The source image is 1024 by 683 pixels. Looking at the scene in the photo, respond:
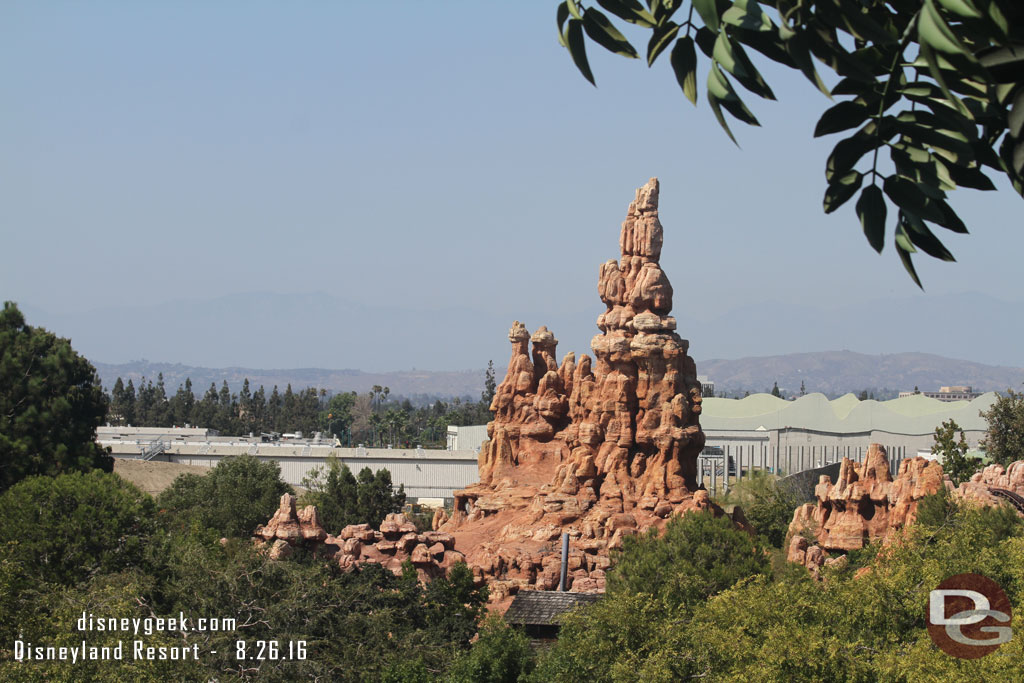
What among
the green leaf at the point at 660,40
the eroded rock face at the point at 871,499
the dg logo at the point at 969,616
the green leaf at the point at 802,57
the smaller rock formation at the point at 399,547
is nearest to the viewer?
the green leaf at the point at 802,57

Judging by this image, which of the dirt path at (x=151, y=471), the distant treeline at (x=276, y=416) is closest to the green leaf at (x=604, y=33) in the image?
the dirt path at (x=151, y=471)

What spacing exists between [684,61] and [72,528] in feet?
102

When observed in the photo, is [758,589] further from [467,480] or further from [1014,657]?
[467,480]

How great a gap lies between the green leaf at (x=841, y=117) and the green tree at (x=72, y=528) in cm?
2898

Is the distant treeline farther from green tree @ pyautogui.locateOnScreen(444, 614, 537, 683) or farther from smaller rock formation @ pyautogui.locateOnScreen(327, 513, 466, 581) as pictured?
green tree @ pyautogui.locateOnScreen(444, 614, 537, 683)

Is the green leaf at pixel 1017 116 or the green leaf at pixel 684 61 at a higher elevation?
the green leaf at pixel 684 61

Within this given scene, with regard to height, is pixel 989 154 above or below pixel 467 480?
above

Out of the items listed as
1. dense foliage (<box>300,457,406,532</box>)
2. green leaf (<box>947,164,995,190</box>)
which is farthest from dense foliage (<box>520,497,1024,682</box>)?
dense foliage (<box>300,457,406,532</box>)

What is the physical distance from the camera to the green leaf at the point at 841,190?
3.88 m

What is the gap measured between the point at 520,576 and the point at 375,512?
14.6 m

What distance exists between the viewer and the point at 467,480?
260 ft

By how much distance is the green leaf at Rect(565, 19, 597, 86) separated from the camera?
167 inches

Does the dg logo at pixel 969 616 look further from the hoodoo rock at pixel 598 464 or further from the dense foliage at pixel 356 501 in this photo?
the dense foliage at pixel 356 501

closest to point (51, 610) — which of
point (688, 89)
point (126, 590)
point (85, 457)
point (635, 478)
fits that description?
point (126, 590)
